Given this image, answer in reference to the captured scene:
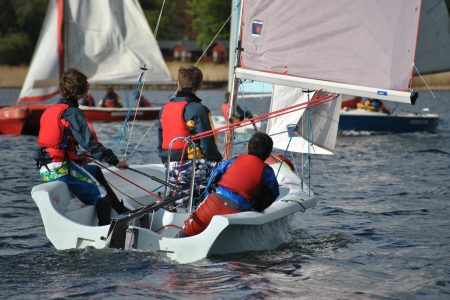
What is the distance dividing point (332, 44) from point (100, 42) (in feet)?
73.0

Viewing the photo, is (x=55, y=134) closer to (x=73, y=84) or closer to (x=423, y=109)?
(x=73, y=84)

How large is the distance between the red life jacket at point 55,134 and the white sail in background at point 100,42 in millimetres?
22152

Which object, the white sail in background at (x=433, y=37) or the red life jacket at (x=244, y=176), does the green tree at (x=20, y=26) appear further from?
the red life jacket at (x=244, y=176)

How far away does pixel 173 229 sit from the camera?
9.45 meters

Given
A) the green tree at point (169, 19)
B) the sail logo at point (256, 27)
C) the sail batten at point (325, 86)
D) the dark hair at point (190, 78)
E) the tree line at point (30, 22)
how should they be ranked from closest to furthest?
the dark hair at point (190, 78), the sail batten at point (325, 86), the sail logo at point (256, 27), the tree line at point (30, 22), the green tree at point (169, 19)

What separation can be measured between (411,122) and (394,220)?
51.7 ft

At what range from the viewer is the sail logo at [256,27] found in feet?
34.2

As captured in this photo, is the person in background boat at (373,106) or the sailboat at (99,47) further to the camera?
the sailboat at (99,47)

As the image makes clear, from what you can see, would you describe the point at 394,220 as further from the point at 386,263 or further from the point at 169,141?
the point at 169,141

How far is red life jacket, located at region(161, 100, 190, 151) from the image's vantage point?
9391 millimetres

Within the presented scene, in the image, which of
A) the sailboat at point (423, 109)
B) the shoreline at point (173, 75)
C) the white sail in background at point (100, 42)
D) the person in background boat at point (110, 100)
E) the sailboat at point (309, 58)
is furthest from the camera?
the shoreline at point (173, 75)

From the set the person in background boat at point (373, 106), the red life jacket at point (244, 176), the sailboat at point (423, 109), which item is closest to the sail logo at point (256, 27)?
the red life jacket at point (244, 176)

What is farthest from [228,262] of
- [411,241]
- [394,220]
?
[394,220]

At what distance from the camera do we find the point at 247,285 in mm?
7922
